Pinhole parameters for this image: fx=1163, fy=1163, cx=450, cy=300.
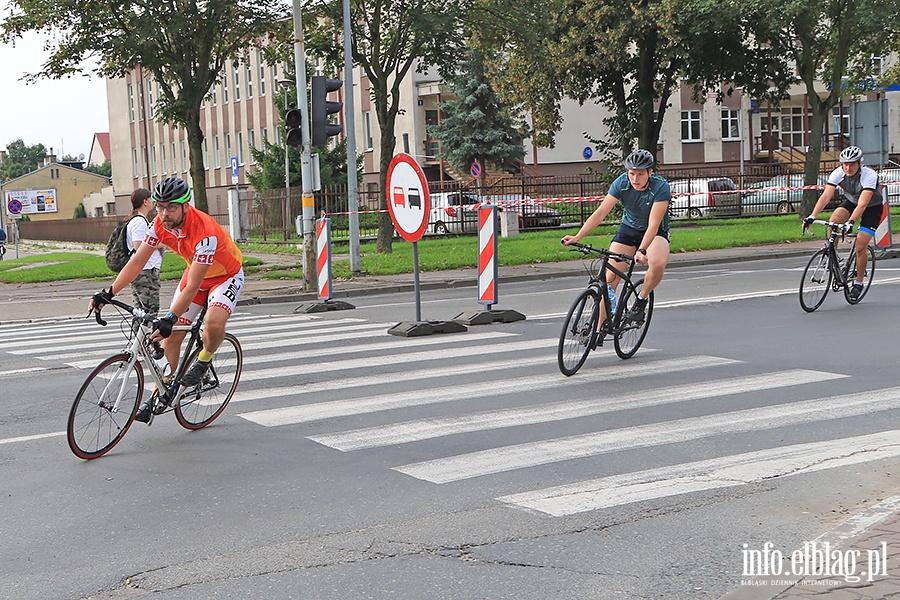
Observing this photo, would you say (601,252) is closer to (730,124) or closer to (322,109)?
(322,109)

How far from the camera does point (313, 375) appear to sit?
10.4 meters

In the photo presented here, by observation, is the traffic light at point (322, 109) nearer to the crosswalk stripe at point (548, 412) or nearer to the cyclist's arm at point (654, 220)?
the cyclist's arm at point (654, 220)

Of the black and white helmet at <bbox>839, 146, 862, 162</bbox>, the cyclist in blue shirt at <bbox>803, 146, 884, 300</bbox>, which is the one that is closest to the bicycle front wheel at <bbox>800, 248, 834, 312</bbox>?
the cyclist in blue shirt at <bbox>803, 146, 884, 300</bbox>

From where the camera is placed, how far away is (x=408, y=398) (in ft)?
29.6

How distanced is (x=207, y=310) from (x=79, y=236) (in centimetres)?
7013

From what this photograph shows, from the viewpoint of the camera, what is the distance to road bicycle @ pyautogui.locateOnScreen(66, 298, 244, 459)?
7.37 metres

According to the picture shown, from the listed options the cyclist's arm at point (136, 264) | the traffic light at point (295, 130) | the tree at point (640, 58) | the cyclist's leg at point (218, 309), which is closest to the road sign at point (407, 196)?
the cyclist's leg at point (218, 309)

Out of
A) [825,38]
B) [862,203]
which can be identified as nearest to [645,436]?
[862,203]

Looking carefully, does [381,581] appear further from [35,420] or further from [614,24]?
[614,24]

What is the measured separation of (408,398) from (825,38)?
33.0m

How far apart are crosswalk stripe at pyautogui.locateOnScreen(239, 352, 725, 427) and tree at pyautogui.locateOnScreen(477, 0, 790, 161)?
76.6ft

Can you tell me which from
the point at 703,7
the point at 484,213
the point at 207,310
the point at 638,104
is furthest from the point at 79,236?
→ the point at 207,310

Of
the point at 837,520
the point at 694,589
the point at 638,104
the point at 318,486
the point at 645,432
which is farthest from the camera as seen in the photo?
the point at 638,104

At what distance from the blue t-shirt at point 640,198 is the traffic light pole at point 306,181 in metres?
9.27
